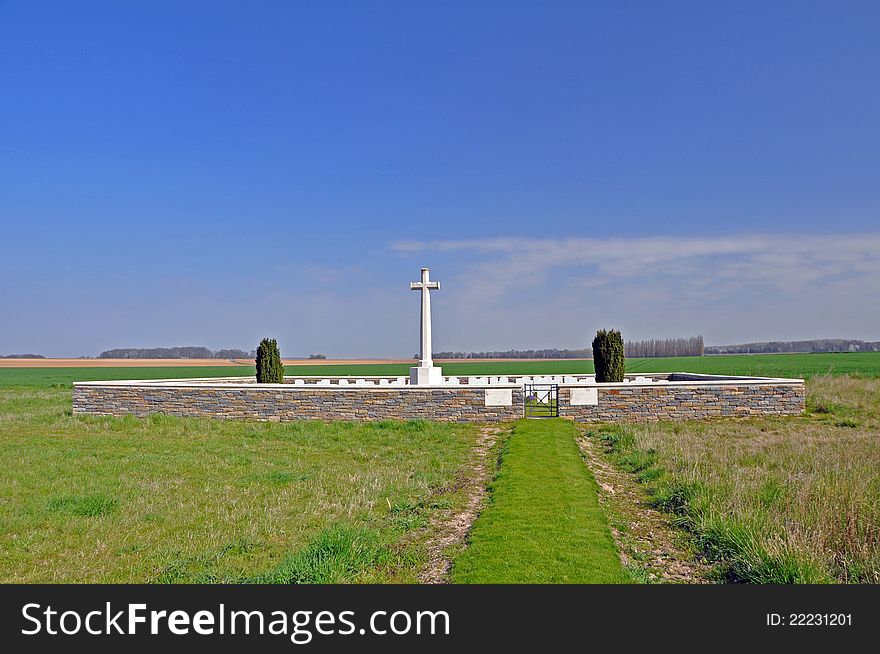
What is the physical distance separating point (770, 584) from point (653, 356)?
311 feet

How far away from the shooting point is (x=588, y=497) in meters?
8.29

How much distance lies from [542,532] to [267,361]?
667 inches

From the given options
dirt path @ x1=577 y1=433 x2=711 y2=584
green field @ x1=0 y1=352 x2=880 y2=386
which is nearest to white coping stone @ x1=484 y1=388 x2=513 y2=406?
dirt path @ x1=577 y1=433 x2=711 y2=584

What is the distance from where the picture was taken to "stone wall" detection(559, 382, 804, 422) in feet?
55.2

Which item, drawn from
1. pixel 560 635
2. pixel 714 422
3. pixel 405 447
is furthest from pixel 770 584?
pixel 714 422

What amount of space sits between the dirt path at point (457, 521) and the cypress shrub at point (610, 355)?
28.9 feet

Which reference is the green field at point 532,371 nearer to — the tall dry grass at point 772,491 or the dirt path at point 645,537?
the tall dry grass at point 772,491

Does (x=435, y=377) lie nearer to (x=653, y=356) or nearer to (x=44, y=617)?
(x=44, y=617)

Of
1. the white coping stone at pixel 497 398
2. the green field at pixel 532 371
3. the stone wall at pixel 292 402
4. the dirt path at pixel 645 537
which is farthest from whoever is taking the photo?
the green field at pixel 532 371

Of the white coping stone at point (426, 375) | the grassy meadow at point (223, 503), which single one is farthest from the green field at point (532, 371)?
the grassy meadow at point (223, 503)

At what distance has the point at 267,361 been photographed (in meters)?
22.1

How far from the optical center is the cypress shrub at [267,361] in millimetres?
22125

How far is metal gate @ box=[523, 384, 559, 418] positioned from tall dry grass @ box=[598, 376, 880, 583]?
233cm

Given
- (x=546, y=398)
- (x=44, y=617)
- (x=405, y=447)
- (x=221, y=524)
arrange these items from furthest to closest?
(x=546, y=398) → (x=405, y=447) → (x=221, y=524) → (x=44, y=617)
